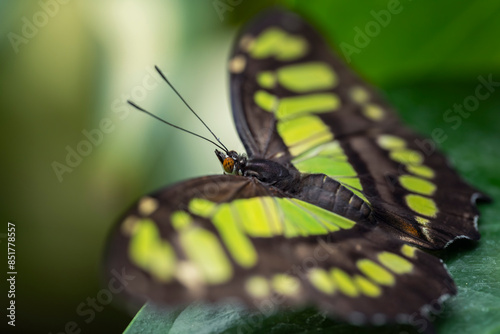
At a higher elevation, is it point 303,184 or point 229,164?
point 229,164

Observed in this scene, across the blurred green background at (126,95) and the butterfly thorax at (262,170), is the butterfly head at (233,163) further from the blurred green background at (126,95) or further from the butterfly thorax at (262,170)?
the blurred green background at (126,95)

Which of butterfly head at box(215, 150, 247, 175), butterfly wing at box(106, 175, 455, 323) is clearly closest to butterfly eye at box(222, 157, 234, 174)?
butterfly head at box(215, 150, 247, 175)

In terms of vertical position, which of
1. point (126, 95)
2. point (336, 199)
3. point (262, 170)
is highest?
point (126, 95)

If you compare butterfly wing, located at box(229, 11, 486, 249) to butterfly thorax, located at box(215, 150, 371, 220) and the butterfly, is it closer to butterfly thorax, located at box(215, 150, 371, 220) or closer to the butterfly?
the butterfly

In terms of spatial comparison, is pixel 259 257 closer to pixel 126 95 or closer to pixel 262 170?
pixel 262 170

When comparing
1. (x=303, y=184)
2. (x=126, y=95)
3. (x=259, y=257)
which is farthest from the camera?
(x=126, y=95)

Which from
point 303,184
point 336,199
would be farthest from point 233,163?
point 336,199

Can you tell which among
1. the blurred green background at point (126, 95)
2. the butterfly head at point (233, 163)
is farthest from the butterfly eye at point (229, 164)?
the blurred green background at point (126, 95)
